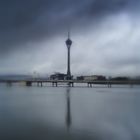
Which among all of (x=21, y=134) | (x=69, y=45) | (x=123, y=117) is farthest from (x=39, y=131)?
(x=69, y=45)

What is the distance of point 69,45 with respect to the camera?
13862 centimetres

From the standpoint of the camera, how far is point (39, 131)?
11.8m

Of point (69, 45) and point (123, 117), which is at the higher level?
point (69, 45)

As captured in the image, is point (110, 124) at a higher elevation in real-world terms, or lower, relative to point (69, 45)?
lower

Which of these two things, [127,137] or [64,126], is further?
[64,126]

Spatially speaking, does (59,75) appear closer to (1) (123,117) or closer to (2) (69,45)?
(2) (69,45)

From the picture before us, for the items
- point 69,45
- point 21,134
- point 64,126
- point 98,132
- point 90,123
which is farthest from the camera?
point 69,45

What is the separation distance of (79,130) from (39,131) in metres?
2.18

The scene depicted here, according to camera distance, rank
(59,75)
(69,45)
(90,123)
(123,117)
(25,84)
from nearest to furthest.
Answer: (90,123)
(123,117)
(25,84)
(59,75)
(69,45)

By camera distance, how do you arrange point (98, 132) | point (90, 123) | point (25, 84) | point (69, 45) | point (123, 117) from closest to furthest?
point (98, 132)
point (90, 123)
point (123, 117)
point (25, 84)
point (69, 45)

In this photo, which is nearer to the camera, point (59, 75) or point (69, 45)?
point (59, 75)

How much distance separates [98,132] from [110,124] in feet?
7.61

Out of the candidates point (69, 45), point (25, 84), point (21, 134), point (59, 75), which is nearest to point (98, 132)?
point (21, 134)

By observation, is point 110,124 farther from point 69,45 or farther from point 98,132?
point 69,45
